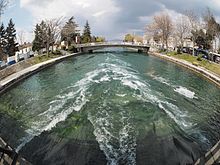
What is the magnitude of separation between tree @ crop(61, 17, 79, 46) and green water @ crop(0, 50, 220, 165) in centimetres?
5536

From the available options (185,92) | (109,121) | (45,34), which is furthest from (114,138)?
(45,34)

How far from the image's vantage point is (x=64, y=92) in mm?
26422

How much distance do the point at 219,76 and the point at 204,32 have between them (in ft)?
87.2

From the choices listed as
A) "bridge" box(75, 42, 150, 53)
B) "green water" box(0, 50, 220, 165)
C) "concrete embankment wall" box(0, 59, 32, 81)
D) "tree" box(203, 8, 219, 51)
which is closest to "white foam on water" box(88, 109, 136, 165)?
"green water" box(0, 50, 220, 165)

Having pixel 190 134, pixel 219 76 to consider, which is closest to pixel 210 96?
pixel 219 76

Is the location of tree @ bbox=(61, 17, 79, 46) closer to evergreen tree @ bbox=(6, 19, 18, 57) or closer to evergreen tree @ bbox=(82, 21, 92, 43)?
evergreen tree @ bbox=(82, 21, 92, 43)

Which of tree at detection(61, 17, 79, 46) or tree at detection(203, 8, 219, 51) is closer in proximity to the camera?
tree at detection(203, 8, 219, 51)

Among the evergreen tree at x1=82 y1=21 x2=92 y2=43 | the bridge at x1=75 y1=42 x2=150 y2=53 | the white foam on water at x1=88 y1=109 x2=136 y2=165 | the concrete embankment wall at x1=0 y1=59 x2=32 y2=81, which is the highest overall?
the evergreen tree at x1=82 y1=21 x2=92 y2=43

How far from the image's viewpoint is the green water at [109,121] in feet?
45.8

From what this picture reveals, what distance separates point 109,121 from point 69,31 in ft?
234

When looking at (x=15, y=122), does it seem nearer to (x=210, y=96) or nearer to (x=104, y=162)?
(x=104, y=162)

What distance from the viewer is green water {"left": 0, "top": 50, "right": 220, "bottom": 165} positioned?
13.9 meters

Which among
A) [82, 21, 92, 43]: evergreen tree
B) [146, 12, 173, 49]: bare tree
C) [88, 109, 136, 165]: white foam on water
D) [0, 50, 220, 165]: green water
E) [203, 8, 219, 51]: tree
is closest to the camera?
[88, 109, 136, 165]: white foam on water

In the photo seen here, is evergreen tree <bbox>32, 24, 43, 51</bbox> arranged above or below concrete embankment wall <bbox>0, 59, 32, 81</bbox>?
above
